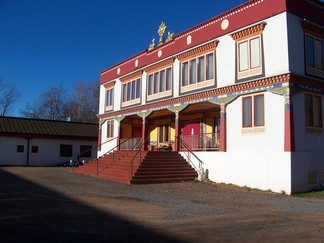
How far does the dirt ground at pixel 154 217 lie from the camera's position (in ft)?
23.2

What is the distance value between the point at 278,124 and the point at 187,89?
7.29 metres

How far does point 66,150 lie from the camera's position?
38250 millimetres

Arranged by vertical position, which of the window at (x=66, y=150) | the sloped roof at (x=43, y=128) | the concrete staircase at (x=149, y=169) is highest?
the sloped roof at (x=43, y=128)

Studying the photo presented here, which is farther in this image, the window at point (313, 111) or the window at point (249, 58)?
the window at point (249, 58)

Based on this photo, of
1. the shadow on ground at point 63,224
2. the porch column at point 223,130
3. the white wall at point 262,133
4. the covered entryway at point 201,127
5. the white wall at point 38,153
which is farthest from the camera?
the white wall at point 38,153

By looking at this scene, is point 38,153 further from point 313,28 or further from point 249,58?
point 313,28

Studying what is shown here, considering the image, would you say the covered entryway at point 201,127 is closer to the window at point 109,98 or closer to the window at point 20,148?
the window at point 109,98

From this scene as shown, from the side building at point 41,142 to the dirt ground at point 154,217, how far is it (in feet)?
72.3

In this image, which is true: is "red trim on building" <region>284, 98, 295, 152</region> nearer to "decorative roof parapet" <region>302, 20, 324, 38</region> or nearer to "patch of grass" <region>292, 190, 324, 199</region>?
"patch of grass" <region>292, 190, 324, 199</region>

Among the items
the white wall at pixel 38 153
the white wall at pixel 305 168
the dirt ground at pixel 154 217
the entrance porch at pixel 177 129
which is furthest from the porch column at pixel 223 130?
the white wall at pixel 38 153

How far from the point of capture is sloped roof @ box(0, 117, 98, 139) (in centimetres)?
3541

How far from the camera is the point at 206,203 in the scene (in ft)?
39.8

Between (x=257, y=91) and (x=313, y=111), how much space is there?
2860 millimetres

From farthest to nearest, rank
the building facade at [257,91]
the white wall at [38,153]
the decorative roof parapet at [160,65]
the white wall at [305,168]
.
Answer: the white wall at [38,153]
the decorative roof parapet at [160,65]
the building facade at [257,91]
the white wall at [305,168]
